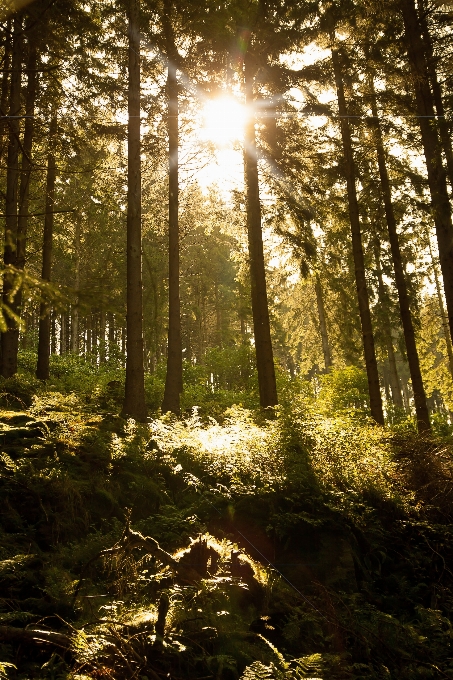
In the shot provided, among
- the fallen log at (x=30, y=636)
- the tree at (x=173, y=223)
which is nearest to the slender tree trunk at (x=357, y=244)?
the tree at (x=173, y=223)

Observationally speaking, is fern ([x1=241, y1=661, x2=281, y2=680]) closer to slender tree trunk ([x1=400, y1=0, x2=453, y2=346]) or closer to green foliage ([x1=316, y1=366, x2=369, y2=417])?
slender tree trunk ([x1=400, y1=0, x2=453, y2=346])

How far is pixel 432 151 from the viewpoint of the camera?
10750 millimetres

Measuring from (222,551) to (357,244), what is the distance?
11.4m

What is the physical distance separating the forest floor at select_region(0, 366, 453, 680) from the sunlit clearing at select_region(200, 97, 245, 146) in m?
8.23

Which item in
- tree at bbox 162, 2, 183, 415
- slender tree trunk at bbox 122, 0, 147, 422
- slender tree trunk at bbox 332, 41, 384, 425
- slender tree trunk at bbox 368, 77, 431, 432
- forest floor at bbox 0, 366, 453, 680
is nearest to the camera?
forest floor at bbox 0, 366, 453, 680

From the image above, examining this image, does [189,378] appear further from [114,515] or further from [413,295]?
[114,515]

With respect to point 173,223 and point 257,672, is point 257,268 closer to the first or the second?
point 173,223

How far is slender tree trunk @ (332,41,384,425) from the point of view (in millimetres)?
13781

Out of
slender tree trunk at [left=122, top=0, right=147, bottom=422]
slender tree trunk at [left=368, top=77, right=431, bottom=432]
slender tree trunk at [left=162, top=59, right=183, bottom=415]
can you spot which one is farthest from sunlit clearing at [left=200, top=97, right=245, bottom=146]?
slender tree trunk at [left=368, top=77, right=431, bottom=432]

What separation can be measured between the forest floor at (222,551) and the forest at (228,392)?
28 millimetres

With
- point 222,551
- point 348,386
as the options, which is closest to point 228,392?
point 348,386

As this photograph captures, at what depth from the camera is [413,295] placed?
1902 centimetres

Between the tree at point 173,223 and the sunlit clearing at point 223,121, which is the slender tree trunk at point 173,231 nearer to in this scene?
the tree at point 173,223

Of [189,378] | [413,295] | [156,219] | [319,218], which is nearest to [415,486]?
[319,218]
